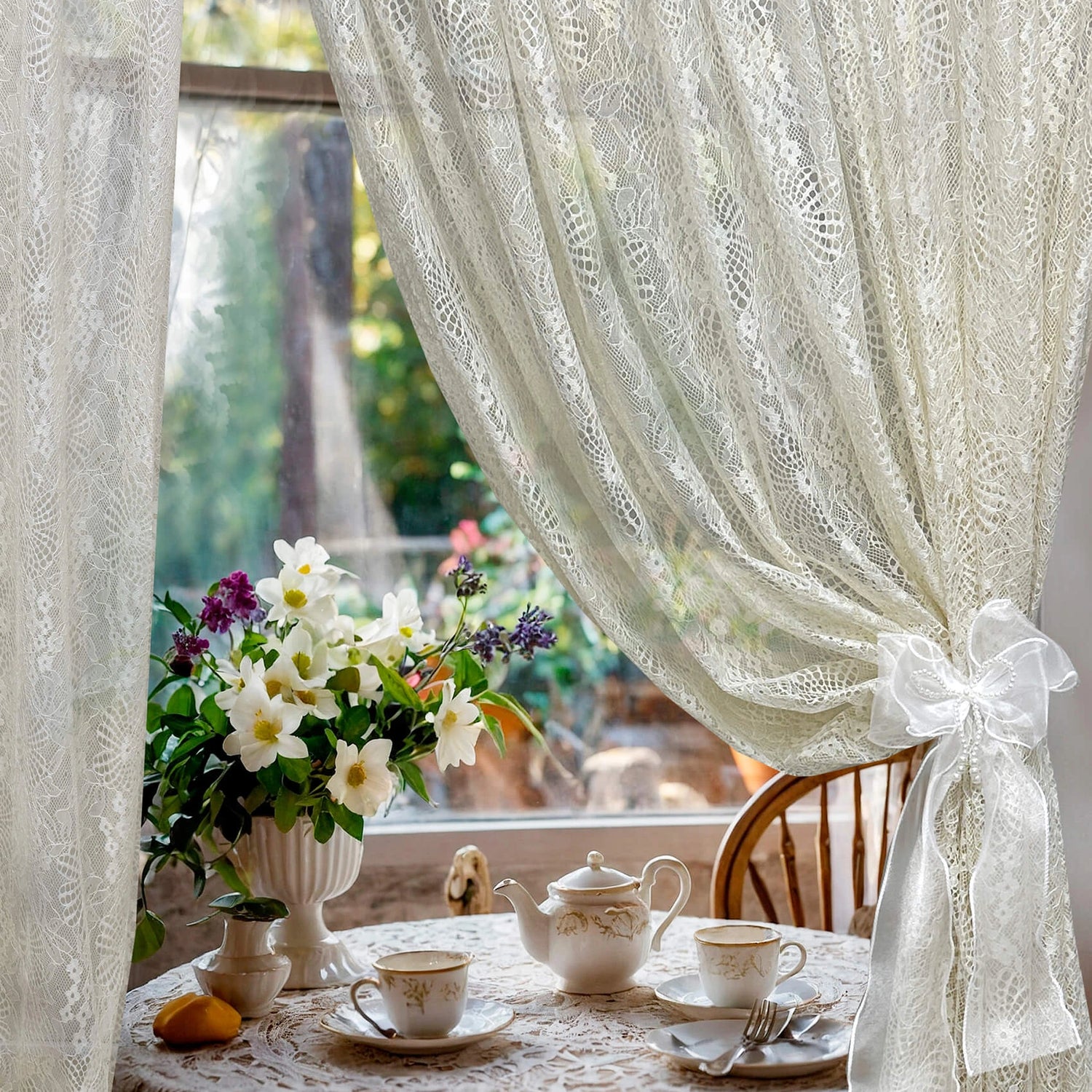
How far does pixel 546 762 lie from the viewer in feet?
7.60

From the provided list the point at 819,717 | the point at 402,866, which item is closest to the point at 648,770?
the point at 402,866

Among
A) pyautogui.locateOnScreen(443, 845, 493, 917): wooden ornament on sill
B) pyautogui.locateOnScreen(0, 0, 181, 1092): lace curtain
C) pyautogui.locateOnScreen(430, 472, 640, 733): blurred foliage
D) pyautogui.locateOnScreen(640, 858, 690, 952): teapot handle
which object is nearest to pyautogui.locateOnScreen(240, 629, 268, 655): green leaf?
pyautogui.locateOnScreen(0, 0, 181, 1092): lace curtain

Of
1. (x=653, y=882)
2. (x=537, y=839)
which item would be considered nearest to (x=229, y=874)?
(x=653, y=882)

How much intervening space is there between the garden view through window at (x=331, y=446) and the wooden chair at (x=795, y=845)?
31 centimetres

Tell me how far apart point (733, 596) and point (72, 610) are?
24.1 inches

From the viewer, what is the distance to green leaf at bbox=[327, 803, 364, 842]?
1.36 meters

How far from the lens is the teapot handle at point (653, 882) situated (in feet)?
4.82

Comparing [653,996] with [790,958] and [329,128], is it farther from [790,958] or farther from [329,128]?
[329,128]

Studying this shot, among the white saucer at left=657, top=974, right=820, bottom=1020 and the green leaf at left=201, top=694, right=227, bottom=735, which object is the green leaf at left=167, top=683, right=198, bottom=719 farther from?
the white saucer at left=657, top=974, right=820, bottom=1020

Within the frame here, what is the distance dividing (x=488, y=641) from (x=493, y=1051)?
1.47ft

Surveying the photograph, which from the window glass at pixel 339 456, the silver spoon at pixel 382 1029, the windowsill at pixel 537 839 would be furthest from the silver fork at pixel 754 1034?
the window glass at pixel 339 456

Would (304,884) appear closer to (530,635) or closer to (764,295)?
(530,635)

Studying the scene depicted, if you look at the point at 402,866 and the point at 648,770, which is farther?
the point at 648,770

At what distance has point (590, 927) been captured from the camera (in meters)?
1.42
